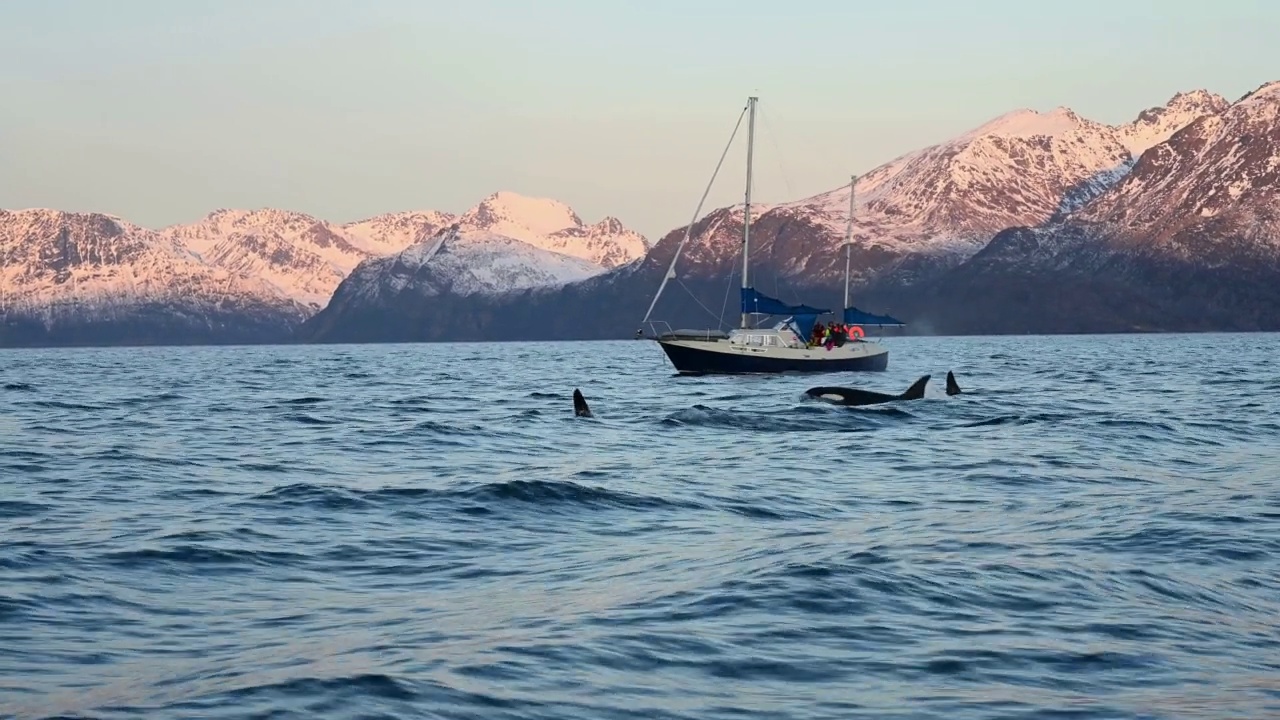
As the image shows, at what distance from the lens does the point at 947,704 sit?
12.6 metres

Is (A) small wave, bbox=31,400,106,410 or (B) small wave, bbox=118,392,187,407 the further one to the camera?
(B) small wave, bbox=118,392,187,407

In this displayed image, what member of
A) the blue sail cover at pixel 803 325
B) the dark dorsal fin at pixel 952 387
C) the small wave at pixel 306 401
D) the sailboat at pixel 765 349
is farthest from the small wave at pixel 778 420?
the blue sail cover at pixel 803 325

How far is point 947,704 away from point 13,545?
1407 cm

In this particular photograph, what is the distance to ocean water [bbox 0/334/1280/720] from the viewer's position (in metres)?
13.1

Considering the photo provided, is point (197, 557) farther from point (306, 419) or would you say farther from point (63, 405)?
point (63, 405)

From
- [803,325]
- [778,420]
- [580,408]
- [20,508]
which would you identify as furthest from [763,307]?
[20,508]

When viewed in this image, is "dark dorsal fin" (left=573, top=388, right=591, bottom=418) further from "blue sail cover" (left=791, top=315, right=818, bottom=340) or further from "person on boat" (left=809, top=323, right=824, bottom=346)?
"blue sail cover" (left=791, top=315, right=818, bottom=340)

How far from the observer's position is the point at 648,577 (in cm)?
1866

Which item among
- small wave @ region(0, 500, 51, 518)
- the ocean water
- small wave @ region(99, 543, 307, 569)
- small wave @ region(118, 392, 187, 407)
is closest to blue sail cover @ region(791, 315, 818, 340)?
small wave @ region(118, 392, 187, 407)

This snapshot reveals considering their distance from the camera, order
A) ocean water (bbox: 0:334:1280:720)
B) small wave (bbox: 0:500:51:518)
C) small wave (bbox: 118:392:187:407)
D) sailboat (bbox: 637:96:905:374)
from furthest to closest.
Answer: sailboat (bbox: 637:96:905:374) < small wave (bbox: 118:392:187:407) < small wave (bbox: 0:500:51:518) < ocean water (bbox: 0:334:1280:720)

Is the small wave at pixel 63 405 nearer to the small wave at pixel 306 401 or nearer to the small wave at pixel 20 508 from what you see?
the small wave at pixel 306 401

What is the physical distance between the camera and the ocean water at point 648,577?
13055mm

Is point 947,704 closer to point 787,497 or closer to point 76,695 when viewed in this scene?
point 76,695

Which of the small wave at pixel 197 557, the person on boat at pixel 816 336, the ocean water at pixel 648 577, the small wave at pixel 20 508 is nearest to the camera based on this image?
the ocean water at pixel 648 577
